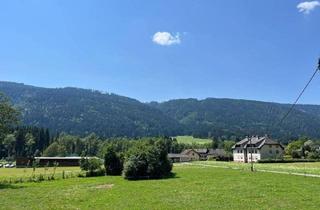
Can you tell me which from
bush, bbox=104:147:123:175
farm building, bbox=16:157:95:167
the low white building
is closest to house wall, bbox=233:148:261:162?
the low white building

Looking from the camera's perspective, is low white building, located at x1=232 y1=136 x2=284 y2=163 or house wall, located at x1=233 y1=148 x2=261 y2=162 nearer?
low white building, located at x1=232 y1=136 x2=284 y2=163

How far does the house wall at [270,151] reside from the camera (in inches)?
6673

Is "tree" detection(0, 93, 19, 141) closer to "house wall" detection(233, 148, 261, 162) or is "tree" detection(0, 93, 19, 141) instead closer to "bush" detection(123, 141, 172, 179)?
"bush" detection(123, 141, 172, 179)

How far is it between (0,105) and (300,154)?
4943 inches

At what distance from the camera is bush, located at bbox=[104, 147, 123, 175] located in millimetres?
91000

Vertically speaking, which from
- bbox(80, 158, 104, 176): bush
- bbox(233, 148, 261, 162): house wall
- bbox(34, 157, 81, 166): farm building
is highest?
bbox(233, 148, 261, 162): house wall

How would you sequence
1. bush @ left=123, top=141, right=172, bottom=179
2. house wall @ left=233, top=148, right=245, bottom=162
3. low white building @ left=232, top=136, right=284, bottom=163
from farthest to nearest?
house wall @ left=233, top=148, right=245, bottom=162
low white building @ left=232, top=136, right=284, bottom=163
bush @ left=123, top=141, right=172, bottom=179

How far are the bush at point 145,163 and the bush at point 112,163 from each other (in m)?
11.1

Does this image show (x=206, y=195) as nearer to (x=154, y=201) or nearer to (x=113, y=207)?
(x=154, y=201)

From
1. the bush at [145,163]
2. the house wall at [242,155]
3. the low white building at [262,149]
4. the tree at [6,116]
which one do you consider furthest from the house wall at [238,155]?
the tree at [6,116]

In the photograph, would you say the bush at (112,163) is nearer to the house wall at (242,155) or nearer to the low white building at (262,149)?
the low white building at (262,149)

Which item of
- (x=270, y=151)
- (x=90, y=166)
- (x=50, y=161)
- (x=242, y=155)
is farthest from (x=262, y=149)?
(x=90, y=166)

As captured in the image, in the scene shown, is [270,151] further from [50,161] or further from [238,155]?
[50,161]

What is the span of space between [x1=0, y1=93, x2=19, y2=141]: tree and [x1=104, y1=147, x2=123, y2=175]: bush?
23.3 m
